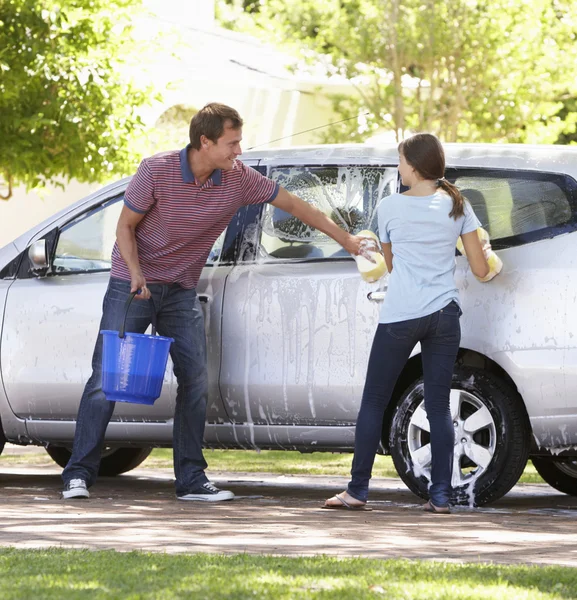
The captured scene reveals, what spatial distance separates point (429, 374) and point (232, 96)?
12.6m

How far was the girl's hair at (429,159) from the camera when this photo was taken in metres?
6.34

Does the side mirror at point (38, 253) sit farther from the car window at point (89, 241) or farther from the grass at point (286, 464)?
the grass at point (286, 464)

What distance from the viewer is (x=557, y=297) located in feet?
21.0

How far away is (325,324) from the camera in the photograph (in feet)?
22.4

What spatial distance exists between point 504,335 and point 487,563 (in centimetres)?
189

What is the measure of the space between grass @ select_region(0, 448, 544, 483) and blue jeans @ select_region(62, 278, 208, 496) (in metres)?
2.39

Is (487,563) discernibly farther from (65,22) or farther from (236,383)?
(65,22)

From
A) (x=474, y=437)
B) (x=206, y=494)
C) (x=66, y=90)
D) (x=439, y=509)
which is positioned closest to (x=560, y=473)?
(x=474, y=437)

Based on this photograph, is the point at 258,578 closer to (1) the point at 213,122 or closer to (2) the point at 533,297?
(2) the point at 533,297

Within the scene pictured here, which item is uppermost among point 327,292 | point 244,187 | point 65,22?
point 65,22

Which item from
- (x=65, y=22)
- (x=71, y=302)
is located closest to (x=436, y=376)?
(x=71, y=302)

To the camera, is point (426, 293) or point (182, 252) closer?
point (426, 293)

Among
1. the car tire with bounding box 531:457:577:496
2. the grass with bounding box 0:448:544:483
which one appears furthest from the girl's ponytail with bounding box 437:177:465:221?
the grass with bounding box 0:448:544:483

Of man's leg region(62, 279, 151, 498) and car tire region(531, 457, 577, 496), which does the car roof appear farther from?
car tire region(531, 457, 577, 496)
